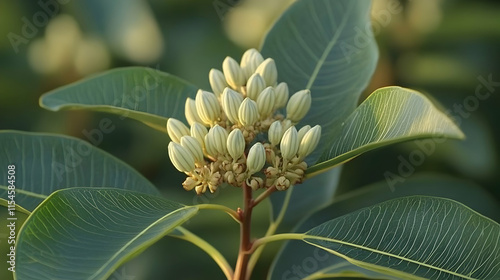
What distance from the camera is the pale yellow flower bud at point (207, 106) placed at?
52.4 inches

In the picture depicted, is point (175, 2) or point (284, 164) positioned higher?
point (175, 2)

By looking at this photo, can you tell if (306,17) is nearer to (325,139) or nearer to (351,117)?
(325,139)

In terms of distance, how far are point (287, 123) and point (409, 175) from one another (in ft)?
2.75

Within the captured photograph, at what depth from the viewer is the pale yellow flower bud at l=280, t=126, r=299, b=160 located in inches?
50.2

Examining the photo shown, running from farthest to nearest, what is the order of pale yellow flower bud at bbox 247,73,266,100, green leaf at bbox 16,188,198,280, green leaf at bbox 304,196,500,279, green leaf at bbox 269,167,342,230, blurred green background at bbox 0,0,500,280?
blurred green background at bbox 0,0,500,280
green leaf at bbox 269,167,342,230
pale yellow flower bud at bbox 247,73,266,100
green leaf at bbox 304,196,500,279
green leaf at bbox 16,188,198,280

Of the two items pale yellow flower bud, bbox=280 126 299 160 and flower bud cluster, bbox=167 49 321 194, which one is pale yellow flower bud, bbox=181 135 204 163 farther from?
pale yellow flower bud, bbox=280 126 299 160

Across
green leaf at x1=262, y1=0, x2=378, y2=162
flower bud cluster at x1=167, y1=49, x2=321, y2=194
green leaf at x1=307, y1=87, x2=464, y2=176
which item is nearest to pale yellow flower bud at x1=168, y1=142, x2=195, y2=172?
flower bud cluster at x1=167, y1=49, x2=321, y2=194

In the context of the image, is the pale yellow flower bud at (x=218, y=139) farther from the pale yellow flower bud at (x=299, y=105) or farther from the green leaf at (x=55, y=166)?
the green leaf at (x=55, y=166)

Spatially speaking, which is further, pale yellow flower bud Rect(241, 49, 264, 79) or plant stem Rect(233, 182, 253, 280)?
pale yellow flower bud Rect(241, 49, 264, 79)

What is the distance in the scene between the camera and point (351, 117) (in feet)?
4.21

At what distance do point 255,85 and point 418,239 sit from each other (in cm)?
40

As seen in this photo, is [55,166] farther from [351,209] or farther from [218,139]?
[351,209]

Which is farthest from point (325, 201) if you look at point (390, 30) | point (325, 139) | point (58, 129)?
point (58, 129)

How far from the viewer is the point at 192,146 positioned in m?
A: 1.27
